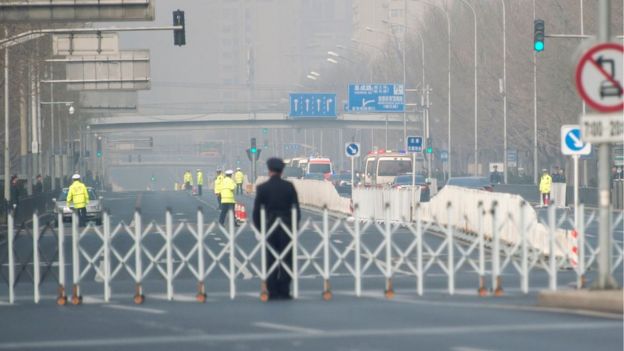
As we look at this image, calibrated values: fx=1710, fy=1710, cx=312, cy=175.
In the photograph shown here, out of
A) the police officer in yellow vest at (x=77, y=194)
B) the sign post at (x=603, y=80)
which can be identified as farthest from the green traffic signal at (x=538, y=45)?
the sign post at (x=603, y=80)

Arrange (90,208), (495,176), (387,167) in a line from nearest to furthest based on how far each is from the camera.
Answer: (90,208) → (387,167) → (495,176)

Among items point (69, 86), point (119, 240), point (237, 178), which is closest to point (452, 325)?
point (119, 240)

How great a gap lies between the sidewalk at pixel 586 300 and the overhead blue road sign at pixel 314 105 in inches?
3575

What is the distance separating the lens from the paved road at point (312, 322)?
1502 centimetres

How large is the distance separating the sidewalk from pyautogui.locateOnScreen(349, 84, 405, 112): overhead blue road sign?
7862 centimetres

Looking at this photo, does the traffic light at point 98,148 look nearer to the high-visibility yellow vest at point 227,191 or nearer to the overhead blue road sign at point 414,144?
the overhead blue road sign at point 414,144

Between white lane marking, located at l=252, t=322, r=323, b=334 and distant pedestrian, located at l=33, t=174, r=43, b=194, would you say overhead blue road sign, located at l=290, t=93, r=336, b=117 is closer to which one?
distant pedestrian, located at l=33, t=174, r=43, b=194

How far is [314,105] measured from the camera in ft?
361

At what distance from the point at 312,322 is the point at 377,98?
266 ft

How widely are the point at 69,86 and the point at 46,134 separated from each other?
Result: 3211 centimetres

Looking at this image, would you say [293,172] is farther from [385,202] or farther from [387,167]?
[385,202]

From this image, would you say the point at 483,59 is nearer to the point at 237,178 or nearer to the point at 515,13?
the point at 515,13

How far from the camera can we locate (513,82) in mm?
95375

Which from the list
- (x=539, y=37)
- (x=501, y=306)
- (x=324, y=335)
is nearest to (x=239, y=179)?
(x=539, y=37)
